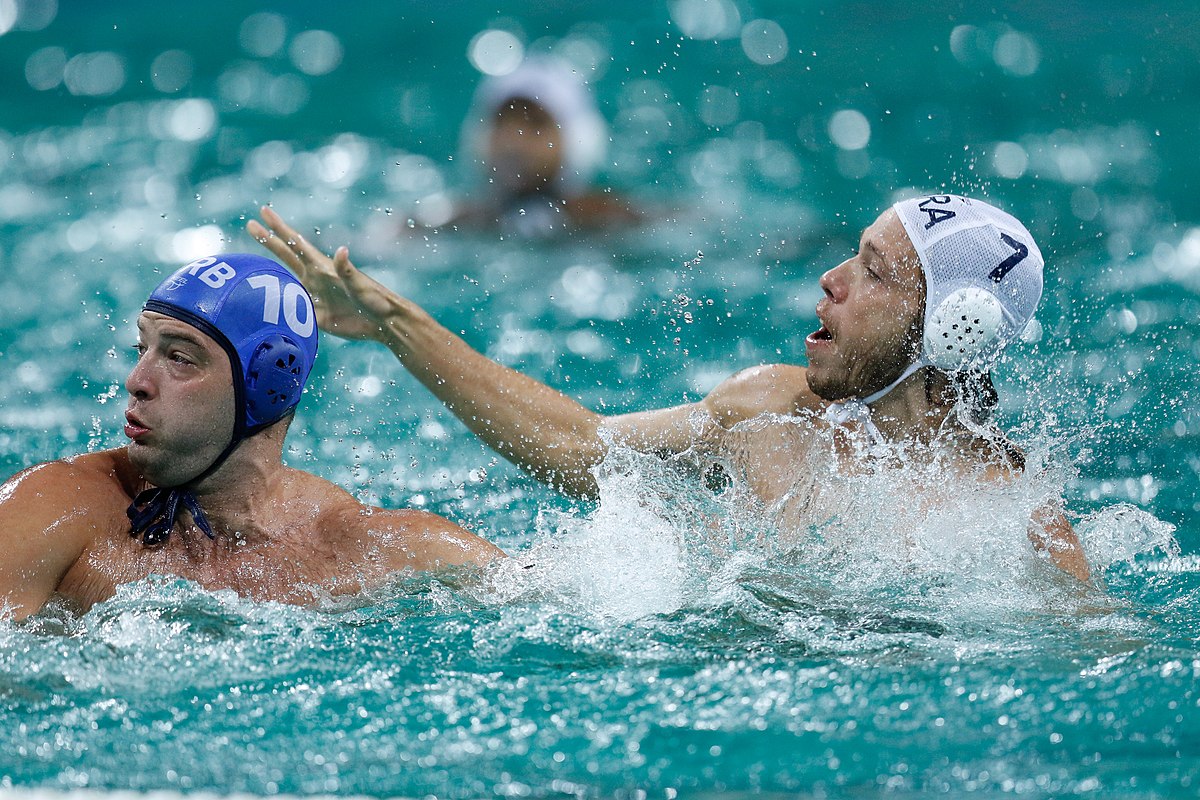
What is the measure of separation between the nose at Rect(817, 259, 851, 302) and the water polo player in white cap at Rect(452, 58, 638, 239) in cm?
387

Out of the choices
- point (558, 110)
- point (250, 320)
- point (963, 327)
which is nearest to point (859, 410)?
point (963, 327)

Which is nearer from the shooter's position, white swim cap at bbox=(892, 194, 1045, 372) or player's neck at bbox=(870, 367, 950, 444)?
white swim cap at bbox=(892, 194, 1045, 372)

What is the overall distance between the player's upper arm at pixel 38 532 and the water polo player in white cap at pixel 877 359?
3.25 feet

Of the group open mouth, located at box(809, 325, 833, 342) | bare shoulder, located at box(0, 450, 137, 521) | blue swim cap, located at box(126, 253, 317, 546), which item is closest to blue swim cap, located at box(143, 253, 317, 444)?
blue swim cap, located at box(126, 253, 317, 546)

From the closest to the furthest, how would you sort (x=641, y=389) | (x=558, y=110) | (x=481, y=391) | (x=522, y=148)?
(x=481, y=391)
(x=641, y=389)
(x=522, y=148)
(x=558, y=110)

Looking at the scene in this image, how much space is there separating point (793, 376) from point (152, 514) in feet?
5.55

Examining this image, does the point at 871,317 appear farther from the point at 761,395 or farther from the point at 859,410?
the point at 761,395

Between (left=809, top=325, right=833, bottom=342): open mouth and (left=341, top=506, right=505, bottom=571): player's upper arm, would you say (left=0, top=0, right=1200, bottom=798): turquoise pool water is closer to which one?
(left=341, top=506, right=505, bottom=571): player's upper arm

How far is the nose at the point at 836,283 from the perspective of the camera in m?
3.50

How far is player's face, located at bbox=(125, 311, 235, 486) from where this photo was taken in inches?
115

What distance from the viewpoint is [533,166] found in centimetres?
756

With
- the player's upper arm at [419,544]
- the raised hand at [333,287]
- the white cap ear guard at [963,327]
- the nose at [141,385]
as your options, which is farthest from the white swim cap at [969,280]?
the nose at [141,385]

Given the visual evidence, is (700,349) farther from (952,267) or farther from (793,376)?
(952,267)

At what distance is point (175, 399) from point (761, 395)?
1.57m
